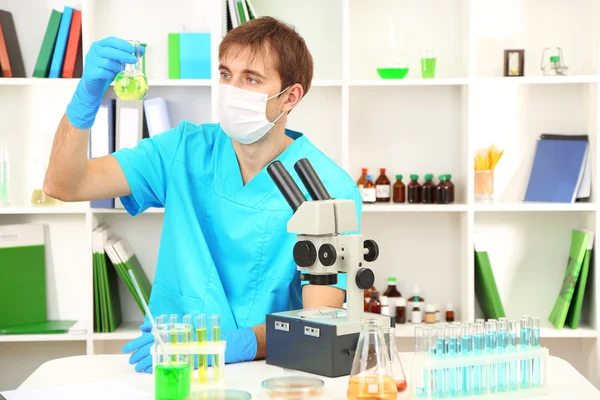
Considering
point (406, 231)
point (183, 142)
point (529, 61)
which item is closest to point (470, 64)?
point (529, 61)

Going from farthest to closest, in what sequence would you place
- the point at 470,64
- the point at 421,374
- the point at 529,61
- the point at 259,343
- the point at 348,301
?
the point at 529,61
the point at 470,64
the point at 259,343
the point at 348,301
the point at 421,374

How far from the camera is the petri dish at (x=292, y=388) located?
142 cm

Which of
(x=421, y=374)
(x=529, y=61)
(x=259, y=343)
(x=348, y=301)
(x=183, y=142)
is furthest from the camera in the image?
(x=529, y=61)

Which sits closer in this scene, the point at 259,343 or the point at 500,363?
the point at 500,363

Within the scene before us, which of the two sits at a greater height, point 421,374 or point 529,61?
point 529,61

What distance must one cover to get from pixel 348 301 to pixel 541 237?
6.61ft

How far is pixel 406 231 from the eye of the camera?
11.0ft

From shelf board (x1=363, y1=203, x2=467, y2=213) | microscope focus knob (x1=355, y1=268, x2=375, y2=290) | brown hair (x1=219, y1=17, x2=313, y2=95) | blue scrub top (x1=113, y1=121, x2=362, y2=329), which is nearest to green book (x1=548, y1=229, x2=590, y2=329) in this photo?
shelf board (x1=363, y1=203, x2=467, y2=213)

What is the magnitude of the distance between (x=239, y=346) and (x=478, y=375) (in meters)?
0.52

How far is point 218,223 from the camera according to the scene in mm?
2010

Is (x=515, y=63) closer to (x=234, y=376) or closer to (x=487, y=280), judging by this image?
(x=487, y=280)

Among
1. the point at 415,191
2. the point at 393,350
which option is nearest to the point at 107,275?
the point at 415,191

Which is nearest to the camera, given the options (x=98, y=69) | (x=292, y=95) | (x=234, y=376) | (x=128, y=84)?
(x=234, y=376)

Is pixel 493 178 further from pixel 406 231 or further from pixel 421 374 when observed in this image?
pixel 421 374
